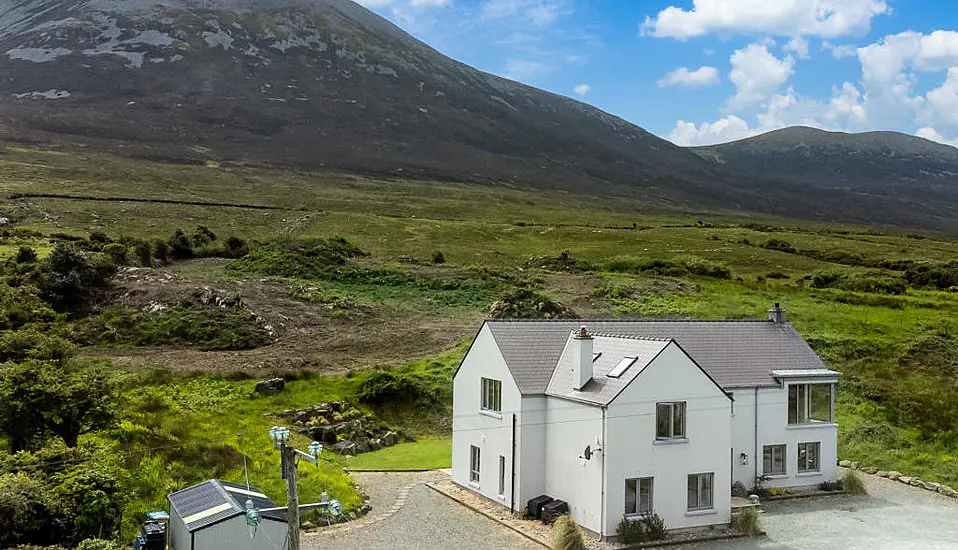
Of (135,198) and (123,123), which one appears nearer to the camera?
(135,198)

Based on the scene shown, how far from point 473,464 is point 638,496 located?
7.24m

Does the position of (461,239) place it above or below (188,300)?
above

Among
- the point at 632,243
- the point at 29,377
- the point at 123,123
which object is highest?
the point at 123,123

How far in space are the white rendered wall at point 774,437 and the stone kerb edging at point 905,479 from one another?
372 cm

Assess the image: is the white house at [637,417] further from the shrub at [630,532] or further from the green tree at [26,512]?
the green tree at [26,512]

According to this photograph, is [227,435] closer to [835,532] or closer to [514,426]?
[514,426]

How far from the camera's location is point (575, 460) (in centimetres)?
2633

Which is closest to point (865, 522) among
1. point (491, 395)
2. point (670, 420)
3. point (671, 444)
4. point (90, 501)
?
point (671, 444)

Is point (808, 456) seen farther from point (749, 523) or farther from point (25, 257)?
point (25, 257)

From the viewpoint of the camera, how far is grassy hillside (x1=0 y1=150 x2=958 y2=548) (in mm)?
→ 37438

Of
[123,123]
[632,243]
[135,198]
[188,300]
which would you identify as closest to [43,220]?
[135,198]

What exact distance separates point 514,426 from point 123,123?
192m

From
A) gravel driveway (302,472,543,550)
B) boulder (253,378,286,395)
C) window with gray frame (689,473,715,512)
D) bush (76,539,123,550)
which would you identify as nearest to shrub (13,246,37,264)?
boulder (253,378,286,395)

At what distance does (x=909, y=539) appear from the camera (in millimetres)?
26031
